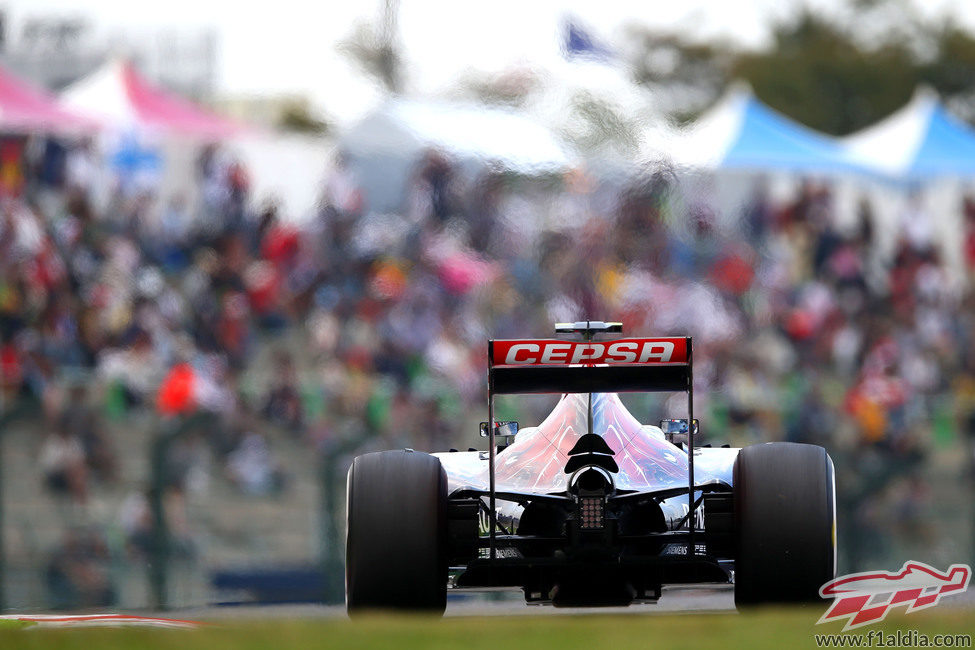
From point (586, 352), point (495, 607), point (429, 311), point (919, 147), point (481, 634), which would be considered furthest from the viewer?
point (919, 147)

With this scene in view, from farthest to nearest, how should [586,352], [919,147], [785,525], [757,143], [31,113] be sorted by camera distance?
[919,147] → [757,143] → [31,113] → [586,352] → [785,525]

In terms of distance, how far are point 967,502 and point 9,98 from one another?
1068 centimetres

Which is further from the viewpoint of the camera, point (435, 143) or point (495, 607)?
point (435, 143)

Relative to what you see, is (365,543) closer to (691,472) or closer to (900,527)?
(691,472)

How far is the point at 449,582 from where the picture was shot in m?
7.38

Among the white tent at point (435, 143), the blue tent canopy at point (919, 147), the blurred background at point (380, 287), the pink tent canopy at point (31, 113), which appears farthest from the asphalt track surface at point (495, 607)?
the blue tent canopy at point (919, 147)

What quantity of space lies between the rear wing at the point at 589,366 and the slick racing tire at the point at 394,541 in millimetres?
555

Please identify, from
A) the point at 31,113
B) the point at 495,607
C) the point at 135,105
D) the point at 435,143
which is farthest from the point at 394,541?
the point at 135,105

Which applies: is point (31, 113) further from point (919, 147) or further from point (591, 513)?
point (591, 513)

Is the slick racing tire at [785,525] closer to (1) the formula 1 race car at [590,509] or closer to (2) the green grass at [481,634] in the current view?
(1) the formula 1 race car at [590,509]

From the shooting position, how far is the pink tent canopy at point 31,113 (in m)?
17.6

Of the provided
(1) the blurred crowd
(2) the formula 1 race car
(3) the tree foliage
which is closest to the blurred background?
(1) the blurred crowd

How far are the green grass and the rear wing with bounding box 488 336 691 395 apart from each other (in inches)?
48.7

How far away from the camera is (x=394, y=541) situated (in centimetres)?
677
